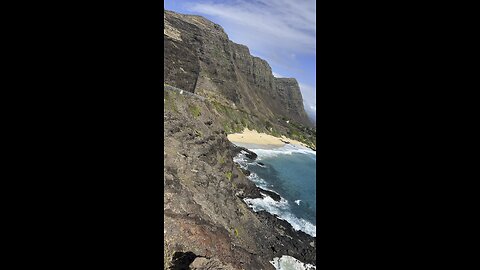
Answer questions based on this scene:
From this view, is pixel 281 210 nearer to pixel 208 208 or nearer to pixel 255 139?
pixel 208 208

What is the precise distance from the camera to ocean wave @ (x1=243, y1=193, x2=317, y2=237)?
22.9 metres

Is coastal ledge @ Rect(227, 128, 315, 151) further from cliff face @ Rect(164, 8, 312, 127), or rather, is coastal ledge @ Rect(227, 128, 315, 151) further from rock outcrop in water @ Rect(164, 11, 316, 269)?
rock outcrop in water @ Rect(164, 11, 316, 269)

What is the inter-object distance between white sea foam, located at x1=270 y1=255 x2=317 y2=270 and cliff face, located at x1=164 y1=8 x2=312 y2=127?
34.7 metres

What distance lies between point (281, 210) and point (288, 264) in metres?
8.62

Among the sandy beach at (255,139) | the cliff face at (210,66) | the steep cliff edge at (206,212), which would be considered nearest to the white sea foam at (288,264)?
the steep cliff edge at (206,212)

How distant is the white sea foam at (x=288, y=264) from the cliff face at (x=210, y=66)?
3472 cm

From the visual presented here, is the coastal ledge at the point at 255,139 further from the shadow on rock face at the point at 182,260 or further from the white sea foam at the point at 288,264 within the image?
the shadow on rock face at the point at 182,260

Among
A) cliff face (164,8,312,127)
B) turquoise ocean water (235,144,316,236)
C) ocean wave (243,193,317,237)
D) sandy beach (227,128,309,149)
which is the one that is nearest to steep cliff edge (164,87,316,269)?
ocean wave (243,193,317,237)

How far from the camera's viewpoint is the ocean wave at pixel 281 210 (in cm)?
2285

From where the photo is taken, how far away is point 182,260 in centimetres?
993
